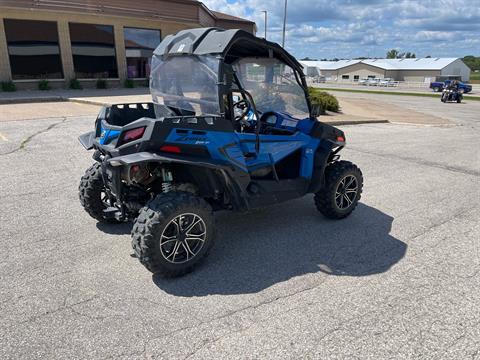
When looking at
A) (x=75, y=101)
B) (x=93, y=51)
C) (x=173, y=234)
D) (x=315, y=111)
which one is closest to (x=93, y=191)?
(x=173, y=234)

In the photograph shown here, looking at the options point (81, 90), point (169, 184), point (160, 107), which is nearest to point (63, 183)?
point (160, 107)

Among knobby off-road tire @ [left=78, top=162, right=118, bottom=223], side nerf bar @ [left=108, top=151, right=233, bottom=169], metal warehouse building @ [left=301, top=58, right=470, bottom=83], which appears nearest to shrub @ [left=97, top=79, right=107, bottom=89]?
knobby off-road tire @ [left=78, top=162, right=118, bottom=223]

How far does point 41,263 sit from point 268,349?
2317 millimetres

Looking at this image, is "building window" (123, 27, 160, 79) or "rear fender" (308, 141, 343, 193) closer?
"rear fender" (308, 141, 343, 193)

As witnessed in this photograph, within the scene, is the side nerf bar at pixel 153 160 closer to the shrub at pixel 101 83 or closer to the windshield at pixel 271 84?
the windshield at pixel 271 84

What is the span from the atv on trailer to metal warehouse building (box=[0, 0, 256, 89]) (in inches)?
696

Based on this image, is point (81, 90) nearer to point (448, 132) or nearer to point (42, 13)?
point (42, 13)

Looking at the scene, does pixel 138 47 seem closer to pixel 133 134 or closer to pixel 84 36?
pixel 84 36

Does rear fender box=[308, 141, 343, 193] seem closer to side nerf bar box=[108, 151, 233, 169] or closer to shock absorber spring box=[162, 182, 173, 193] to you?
side nerf bar box=[108, 151, 233, 169]

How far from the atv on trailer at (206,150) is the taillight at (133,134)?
11 millimetres

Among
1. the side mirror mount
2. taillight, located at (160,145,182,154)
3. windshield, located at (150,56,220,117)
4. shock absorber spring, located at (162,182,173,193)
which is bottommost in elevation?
shock absorber spring, located at (162,182,173,193)

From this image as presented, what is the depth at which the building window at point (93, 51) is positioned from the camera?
67.2 feet

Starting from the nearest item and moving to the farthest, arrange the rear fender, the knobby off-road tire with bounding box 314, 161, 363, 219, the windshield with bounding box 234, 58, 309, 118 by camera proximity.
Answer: the windshield with bounding box 234, 58, 309, 118 < the rear fender < the knobby off-road tire with bounding box 314, 161, 363, 219

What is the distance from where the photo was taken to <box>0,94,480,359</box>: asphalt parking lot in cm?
262
